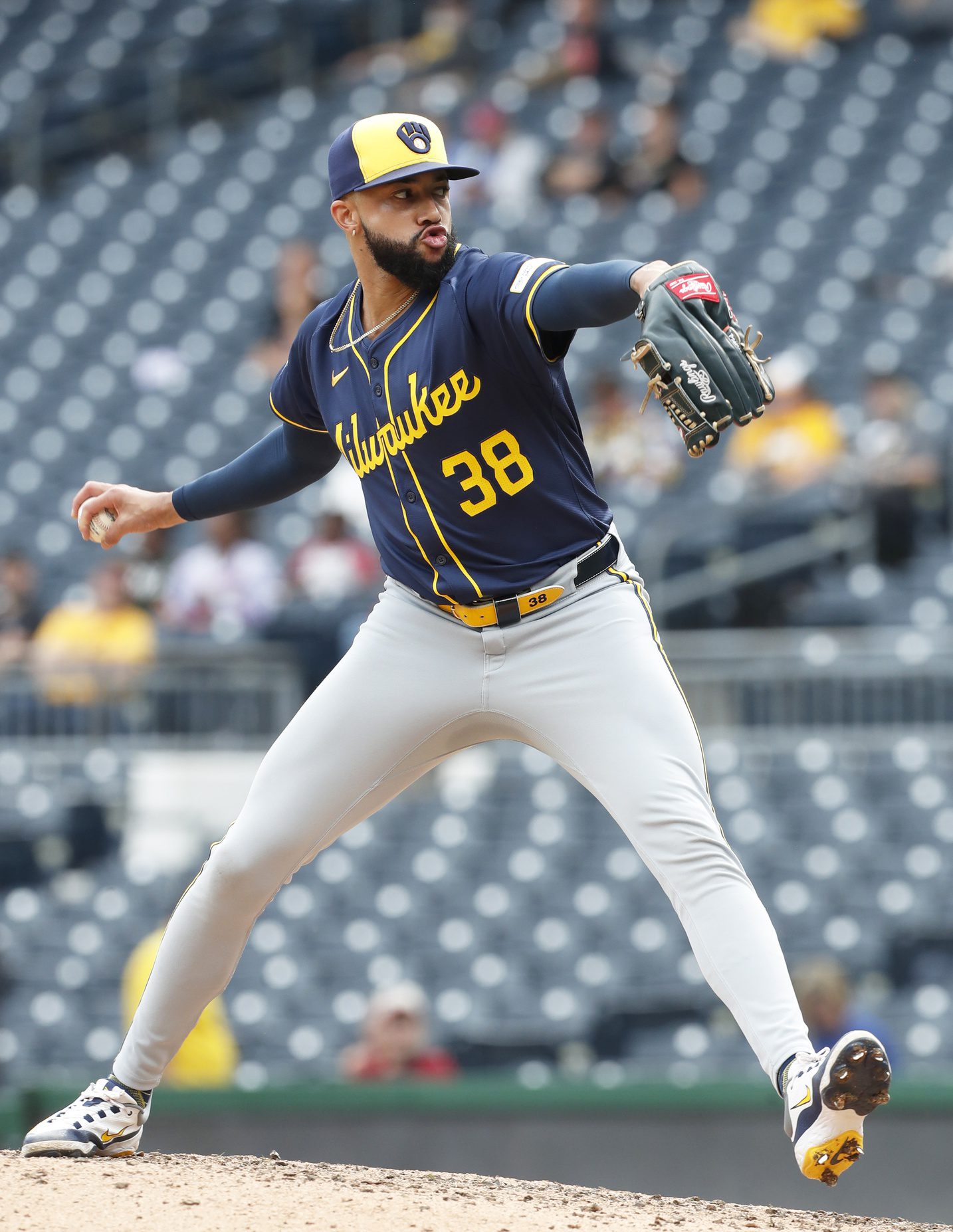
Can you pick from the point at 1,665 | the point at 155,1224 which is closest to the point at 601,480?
the point at 1,665

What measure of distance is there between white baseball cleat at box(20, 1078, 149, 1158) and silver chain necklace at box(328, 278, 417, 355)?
150cm

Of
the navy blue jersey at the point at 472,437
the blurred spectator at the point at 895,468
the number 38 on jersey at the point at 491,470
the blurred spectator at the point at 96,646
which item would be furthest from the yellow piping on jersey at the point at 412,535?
the blurred spectator at the point at 895,468

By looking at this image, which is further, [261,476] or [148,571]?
[148,571]

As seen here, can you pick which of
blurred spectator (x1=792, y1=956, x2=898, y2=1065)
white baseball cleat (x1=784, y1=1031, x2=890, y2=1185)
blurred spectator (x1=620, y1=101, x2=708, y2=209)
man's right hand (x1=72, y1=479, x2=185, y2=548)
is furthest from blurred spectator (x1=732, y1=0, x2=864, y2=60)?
white baseball cleat (x1=784, y1=1031, x2=890, y2=1185)

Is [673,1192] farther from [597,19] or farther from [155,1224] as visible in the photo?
[597,19]

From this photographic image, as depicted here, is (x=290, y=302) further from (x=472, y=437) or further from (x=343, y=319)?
(x=472, y=437)

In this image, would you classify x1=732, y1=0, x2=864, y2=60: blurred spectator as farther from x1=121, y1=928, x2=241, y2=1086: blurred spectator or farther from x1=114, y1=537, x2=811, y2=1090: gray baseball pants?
A: x1=114, y1=537, x2=811, y2=1090: gray baseball pants

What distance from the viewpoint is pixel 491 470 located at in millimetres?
3090

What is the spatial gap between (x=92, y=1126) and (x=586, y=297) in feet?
6.22

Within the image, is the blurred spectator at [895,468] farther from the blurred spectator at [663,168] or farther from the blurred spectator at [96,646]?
the blurred spectator at [96,646]

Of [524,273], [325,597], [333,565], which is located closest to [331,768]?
[524,273]

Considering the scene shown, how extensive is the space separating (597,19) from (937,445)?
18.1 ft

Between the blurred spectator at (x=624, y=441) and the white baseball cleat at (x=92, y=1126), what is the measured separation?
17.6ft

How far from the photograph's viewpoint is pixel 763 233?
10875mm
